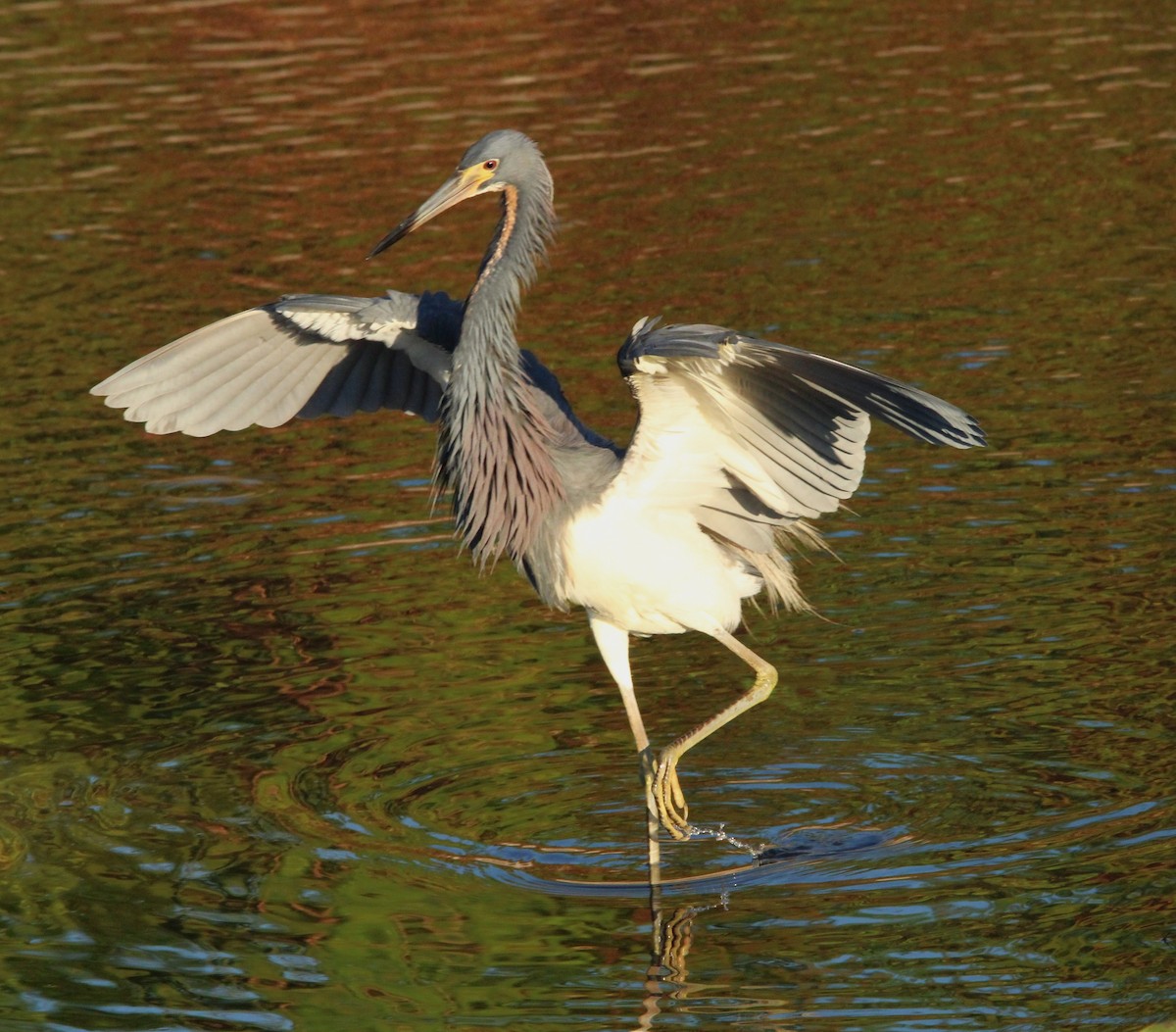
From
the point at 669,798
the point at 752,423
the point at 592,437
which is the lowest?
the point at 669,798

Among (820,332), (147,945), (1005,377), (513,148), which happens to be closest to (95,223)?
(820,332)

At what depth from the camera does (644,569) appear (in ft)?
23.4

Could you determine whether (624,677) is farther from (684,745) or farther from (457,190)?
(457,190)

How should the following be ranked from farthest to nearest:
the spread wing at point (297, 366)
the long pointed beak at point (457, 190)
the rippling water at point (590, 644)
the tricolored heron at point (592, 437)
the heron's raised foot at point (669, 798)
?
the spread wing at point (297, 366)
the long pointed beak at point (457, 190)
the heron's raised foot at point (669, 798)
the tricolored heron at point (592, 437)
the rippling water at point (590, 644)

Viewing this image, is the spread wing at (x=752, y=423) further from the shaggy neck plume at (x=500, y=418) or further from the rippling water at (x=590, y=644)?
the rippling water at (x=590, y=644)

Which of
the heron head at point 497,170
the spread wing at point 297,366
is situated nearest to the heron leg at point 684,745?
the spread wing at point 297,366

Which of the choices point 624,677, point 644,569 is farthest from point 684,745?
point 644,569

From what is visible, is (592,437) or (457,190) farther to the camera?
(592,437)

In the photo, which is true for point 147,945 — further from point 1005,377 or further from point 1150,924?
point 1005,377

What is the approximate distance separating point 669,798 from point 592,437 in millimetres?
1439

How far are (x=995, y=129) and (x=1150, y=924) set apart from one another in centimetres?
1185

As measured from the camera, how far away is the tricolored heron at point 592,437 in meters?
6.72

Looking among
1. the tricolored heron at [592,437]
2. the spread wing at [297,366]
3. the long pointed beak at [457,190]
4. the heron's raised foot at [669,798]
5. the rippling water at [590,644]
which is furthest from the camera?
the spread wing at [297,366]

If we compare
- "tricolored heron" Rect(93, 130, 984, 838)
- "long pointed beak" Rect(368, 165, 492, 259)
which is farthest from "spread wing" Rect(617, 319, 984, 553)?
"long pointed beak" Rect(368, 165, 492, 259)
